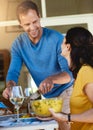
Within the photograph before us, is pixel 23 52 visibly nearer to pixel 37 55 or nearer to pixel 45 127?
pixel 37 55

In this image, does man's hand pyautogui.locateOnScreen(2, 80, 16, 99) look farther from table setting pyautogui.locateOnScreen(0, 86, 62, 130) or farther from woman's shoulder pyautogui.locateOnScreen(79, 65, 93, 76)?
woman's shoulder pyautogui.locateOnScreen(79, 65, 93, 76)

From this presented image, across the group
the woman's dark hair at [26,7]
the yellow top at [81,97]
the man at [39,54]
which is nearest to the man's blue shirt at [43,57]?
the man at [39,54]

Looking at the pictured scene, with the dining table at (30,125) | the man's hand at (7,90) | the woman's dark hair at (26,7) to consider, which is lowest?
the dining table at (30,125)

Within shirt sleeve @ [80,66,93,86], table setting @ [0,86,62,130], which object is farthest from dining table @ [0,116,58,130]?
shirt sleeve @ [80,66,93,86]

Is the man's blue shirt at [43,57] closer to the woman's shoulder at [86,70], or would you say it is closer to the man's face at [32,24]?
the man's face at [32,24]

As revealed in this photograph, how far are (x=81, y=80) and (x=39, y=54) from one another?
4.16ft

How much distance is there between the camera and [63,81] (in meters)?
2.64

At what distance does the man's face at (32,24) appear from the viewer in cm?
271

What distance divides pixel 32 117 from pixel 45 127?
0.23 meters

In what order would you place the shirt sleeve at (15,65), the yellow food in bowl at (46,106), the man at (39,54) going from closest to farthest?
the yellow food in bowl at (46,106)
the man at (39,54)
the shirt sleeve at (15,65)

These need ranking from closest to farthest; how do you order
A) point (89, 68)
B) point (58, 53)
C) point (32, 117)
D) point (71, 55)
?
point (89, 68)
point (71, 55)
point (32, 117)
point (58, 53)

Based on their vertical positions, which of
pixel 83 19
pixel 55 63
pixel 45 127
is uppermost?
pixel 83 19

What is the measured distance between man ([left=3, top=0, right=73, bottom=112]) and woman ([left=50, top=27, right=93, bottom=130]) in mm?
959

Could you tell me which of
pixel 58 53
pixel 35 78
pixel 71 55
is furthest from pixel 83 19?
pixel 71 55
